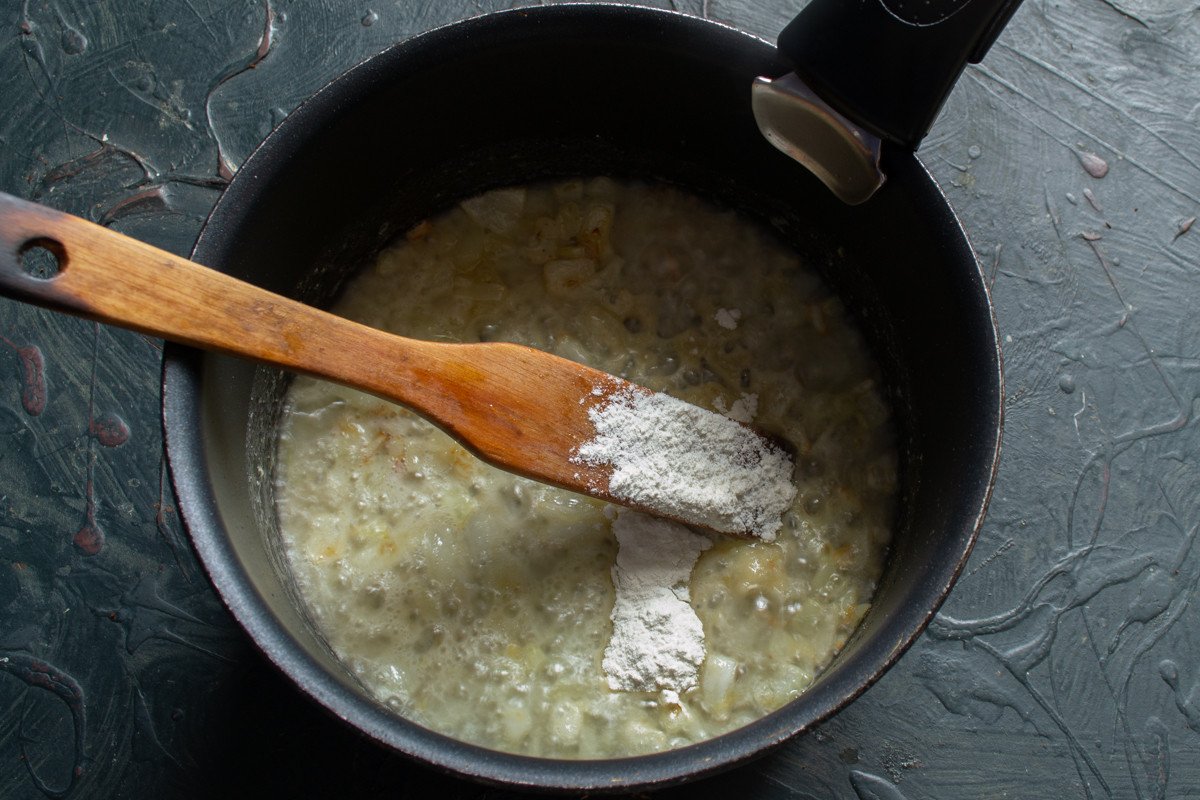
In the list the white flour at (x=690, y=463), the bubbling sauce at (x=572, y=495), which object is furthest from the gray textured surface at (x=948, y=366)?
the white flour at (x=690, y=463)

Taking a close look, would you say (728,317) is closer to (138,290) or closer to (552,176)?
(552,176)

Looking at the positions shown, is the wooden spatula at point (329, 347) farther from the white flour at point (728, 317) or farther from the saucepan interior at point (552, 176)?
the white flour at point (728, 317)

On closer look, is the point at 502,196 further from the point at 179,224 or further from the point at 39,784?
the point at 39,784

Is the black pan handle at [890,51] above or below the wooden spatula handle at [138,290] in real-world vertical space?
above

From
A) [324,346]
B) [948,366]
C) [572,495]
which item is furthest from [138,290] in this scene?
[948,366]

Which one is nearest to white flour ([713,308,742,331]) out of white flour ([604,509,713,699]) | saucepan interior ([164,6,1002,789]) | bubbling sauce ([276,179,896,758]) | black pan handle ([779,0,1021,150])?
bubbling sauce ([276,179,896,758])
